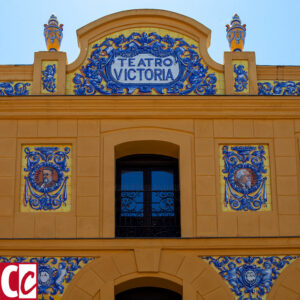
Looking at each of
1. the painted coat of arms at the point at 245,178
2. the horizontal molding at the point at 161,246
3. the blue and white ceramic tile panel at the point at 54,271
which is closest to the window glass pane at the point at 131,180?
the horizontal molding at the point at 161,246

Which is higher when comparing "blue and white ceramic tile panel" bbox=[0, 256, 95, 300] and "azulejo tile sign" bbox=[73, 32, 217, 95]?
Result: "azulejo tile sign" bbox=[73, 32, 217, 95]

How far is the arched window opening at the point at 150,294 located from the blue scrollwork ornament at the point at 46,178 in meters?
2.51

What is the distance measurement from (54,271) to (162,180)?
10.9ft

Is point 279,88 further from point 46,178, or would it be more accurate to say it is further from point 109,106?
point 46,178

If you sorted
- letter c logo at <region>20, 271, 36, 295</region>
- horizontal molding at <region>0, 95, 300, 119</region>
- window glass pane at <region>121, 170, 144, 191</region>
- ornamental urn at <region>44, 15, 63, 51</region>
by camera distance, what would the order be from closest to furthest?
letter c logo at <region>20, 271, 36, 295</region>
horizontal molding at <region>0, 95, 300, 119</region>
window glass pane at <region>121, 170, 144, 191</region>
ornamental urn at <region>44, 15, 63, 51</region>

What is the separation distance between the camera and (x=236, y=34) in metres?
18.1

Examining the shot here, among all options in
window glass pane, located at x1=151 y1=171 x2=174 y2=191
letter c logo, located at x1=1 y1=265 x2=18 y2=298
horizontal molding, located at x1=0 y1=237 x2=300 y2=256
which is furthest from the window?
letter c logo, located at x1=1 y1=265 x2=18 y2=298

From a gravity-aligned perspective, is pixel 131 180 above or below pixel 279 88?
below

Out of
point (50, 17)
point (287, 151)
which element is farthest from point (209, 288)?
point (50, 17)

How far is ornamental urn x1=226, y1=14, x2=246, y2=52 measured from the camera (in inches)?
712

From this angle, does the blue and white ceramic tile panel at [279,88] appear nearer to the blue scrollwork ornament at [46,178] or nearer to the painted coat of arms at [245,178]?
the painted coat of arms at [245,178]

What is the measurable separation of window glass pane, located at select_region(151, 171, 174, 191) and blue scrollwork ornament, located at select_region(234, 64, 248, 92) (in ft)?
7.92

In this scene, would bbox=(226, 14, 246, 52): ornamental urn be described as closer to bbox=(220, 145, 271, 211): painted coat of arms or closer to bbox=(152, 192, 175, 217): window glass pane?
bbox=(220, 145, 271, 211): painted coat of arms

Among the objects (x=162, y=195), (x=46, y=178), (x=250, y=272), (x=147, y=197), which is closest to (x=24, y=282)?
(x=46, y=178)
